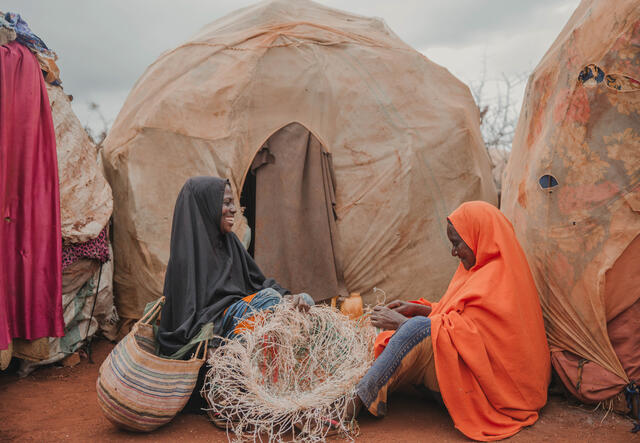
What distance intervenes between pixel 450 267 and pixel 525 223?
1.33 m

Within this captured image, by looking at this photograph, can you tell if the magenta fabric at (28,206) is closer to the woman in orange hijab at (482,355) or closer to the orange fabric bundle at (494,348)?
the woman in orange hijab at (482,355)

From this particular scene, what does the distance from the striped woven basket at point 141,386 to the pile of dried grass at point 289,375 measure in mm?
151

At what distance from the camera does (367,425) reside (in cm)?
266

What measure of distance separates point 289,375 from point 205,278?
0.72m

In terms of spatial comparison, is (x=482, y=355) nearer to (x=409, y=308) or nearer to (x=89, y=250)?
(x=409, y=308)

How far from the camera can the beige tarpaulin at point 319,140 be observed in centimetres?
439

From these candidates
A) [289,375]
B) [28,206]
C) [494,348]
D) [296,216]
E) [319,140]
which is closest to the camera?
Result: [494,348]

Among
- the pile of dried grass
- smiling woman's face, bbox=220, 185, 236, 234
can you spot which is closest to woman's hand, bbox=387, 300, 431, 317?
the pile of dried grass

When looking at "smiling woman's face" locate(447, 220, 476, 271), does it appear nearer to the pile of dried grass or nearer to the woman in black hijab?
the pile of dried grass

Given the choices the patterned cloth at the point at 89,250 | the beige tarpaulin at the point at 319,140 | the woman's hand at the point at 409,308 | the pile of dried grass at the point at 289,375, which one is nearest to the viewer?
the pile of dried grass at the point at 289,375

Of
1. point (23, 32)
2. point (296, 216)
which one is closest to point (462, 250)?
point (296, 216)

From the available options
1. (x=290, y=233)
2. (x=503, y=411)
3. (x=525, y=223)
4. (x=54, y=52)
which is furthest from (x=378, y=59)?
(x=503, y=411)

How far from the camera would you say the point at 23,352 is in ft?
11.5

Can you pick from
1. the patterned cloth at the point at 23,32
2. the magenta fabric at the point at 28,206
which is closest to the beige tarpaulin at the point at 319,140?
the magenta fabric at the point at 28,206
